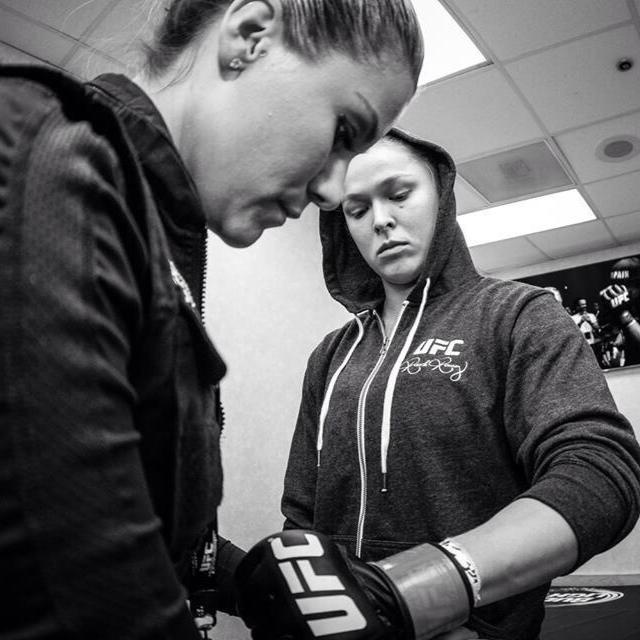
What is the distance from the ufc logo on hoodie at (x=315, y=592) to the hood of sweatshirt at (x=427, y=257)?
28.2 inches

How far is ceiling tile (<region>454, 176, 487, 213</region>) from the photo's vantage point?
429 cm

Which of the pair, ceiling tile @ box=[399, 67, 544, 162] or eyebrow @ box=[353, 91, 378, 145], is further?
ceiling tile @ box=[399, 67, 544, 162]

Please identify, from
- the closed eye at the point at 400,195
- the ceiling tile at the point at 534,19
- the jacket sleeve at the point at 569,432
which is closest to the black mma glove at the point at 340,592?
the jacket sleeve at the point at 569,432

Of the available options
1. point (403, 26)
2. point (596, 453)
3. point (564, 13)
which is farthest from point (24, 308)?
point (564, 13)

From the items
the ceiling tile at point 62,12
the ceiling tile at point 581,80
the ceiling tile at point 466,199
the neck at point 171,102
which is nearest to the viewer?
the neck at point 171,102

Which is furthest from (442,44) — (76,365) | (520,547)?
(76,365)

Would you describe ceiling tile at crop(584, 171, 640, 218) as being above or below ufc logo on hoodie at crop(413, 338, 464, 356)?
above

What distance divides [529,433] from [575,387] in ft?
0.31

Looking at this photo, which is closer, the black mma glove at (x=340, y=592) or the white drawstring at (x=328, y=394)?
the black mma glove at (x=340, y=592)

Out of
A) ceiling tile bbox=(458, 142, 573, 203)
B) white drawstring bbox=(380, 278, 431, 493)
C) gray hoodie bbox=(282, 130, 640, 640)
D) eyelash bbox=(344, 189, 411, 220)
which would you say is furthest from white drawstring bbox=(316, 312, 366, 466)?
ceiling tile bbox=(458, 142, 573, 203)

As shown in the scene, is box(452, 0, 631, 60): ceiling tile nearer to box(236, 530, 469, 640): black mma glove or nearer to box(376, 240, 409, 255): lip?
box(376, 240, 409, 255): lip

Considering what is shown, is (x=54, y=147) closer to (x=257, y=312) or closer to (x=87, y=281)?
(x=87, y=281)

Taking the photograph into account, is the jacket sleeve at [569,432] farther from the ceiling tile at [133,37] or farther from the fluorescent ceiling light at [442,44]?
the fluorescent ceiling light at [442,44]

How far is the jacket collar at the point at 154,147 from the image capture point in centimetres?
48
